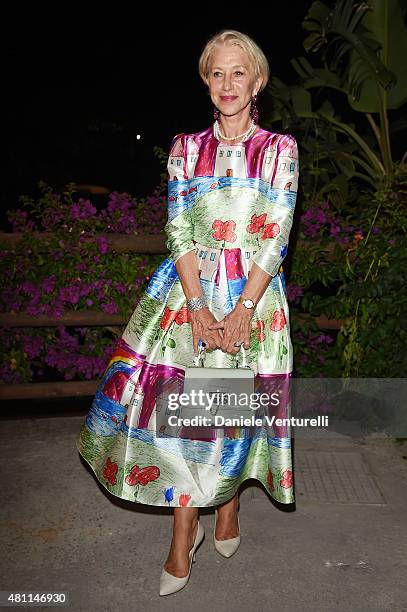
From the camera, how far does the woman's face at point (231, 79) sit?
252cm

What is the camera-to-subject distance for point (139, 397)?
2668 mm

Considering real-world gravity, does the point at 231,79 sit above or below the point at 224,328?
above

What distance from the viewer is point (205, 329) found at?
2541mm

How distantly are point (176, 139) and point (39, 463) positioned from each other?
201 centimetres

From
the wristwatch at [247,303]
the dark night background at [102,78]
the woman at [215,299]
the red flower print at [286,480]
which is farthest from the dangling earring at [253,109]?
the dark night background at [102,78]

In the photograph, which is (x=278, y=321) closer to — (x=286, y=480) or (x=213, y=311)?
(x=213, y=311)

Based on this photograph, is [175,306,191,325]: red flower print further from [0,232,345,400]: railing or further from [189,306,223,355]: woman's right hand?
[0,232,345,400]: railing

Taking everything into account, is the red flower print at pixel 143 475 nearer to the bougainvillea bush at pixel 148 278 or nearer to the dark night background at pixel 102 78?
the bougainvillea bush at pixel 148 278

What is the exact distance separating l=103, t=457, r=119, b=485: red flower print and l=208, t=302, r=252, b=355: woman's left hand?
65cm

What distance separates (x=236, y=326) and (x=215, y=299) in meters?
0.16

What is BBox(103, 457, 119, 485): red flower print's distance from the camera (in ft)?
8.77

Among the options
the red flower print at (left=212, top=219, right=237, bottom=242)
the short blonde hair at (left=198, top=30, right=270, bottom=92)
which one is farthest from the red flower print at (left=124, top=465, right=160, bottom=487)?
the short blonde hair at (left=198, top=30, right=270, bottom=92)

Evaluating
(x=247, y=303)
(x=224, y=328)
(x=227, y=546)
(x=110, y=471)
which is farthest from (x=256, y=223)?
(x=227, y=546)

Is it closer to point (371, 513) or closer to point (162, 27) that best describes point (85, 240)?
point (371, 513)
